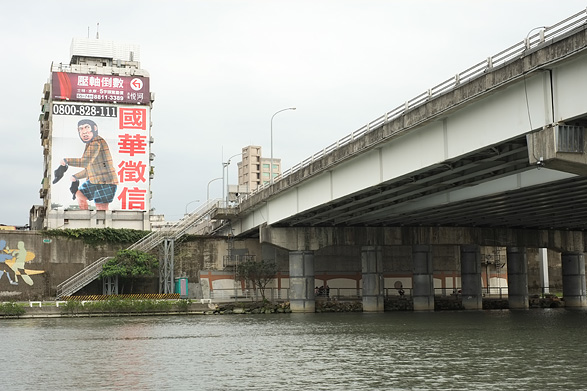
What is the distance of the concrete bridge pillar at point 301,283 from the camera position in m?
70.6

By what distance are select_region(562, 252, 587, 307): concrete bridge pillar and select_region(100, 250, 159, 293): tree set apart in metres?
41.9

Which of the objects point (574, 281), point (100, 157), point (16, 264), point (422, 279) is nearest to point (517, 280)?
point (574, 281)

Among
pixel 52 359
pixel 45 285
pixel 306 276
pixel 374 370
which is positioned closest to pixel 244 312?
pixel 306 276

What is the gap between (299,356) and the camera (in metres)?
32.2

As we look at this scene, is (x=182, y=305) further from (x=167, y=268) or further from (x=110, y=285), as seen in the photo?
(x=110, y=285)

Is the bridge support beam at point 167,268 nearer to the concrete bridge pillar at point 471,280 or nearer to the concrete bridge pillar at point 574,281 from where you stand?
the concrete bridge pillar at point 471,280

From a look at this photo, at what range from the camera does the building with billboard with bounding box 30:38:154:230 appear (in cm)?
9338

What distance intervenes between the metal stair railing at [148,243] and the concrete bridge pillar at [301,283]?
15.0 meters

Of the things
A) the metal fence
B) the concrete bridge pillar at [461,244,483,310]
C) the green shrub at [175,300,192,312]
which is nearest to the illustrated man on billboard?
the metal fence

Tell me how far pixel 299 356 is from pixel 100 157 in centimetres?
6752

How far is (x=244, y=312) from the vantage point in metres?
71.7

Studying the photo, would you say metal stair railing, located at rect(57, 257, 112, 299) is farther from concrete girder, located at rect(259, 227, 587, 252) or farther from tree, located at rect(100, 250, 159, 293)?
concrete girder, located at rect(259, 227, 587, 252)

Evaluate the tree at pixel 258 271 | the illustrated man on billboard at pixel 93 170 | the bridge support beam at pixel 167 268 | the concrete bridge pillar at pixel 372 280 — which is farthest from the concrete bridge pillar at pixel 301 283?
the illustrated man on billboard at pixel 93 170

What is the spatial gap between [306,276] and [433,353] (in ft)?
127
